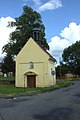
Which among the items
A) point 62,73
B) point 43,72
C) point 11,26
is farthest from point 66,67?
point 43,72

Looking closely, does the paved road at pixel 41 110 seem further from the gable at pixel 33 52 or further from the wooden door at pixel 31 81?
the wooden door at pixel 31 81

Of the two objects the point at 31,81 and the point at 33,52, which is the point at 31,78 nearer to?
the point at 31,81

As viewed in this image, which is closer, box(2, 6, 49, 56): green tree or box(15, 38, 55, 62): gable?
box(15, 38, 55, 62): gable

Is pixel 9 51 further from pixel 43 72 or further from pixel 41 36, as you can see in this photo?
pixel 43 72

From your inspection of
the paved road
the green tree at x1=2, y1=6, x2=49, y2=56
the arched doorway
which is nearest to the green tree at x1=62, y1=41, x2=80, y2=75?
the green tree at x1=2, y1=6, x2=49, y2=56

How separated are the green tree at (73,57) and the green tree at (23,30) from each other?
5719 cm

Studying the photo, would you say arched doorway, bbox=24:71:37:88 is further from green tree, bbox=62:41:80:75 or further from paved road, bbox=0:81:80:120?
green tree, bbox=62:41:80:75

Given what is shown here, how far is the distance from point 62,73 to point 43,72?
69223mm

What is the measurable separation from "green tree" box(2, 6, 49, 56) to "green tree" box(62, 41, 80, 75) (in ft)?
188

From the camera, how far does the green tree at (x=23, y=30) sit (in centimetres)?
6994

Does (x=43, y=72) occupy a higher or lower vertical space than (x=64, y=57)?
lower

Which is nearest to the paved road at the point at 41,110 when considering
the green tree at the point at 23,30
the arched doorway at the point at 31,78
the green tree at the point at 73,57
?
the arched doorway at the point at 31,78

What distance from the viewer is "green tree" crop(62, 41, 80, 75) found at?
128250 mm

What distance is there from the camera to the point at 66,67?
130 m
